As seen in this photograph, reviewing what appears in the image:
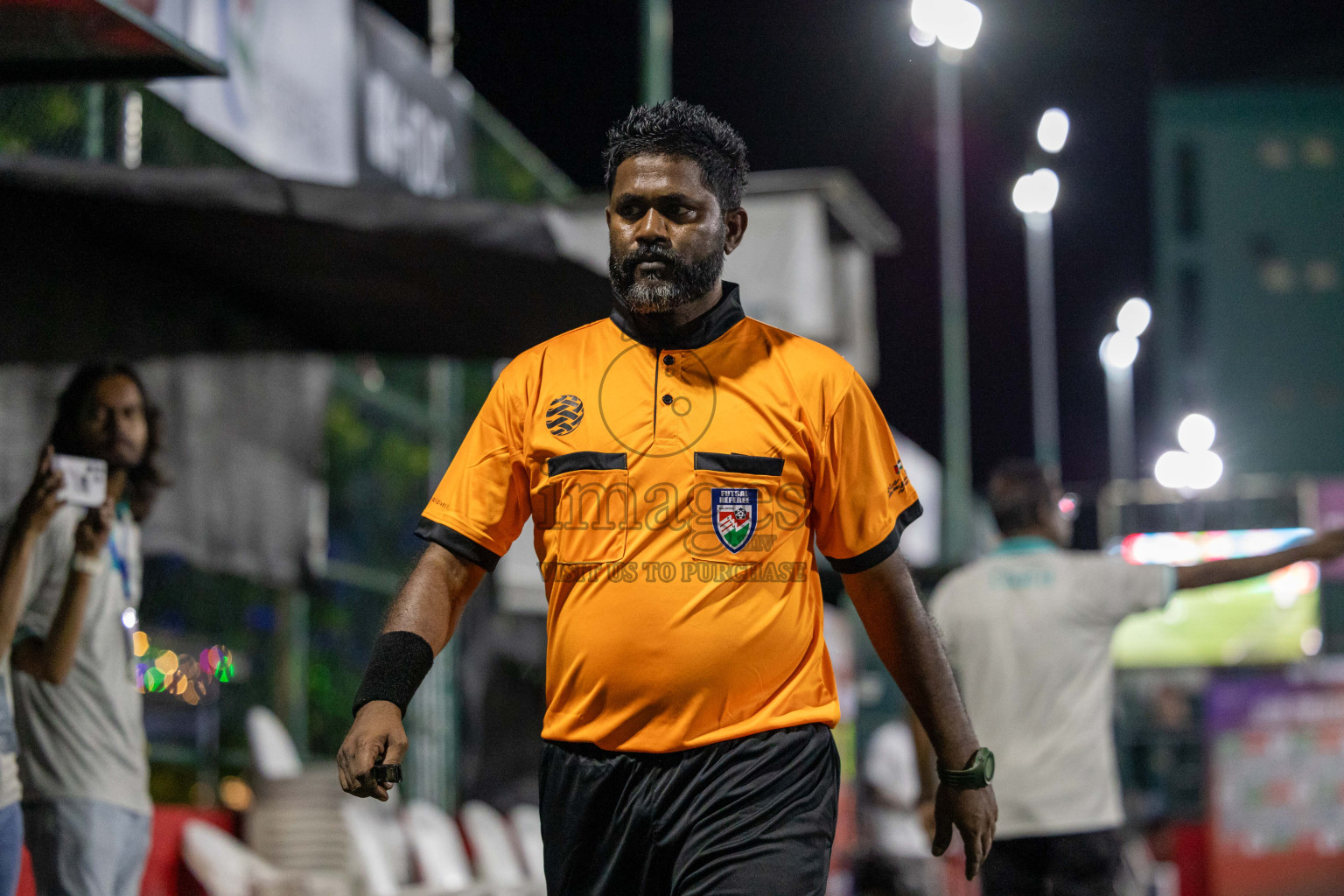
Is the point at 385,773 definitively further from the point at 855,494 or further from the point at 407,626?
the point at 855,494

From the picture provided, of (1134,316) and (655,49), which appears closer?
(655,49)

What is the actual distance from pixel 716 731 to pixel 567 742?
317 millimetres

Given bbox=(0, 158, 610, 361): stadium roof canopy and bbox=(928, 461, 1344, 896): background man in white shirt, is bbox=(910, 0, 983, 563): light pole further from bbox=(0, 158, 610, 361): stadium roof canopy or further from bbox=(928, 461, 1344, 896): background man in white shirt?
bbox=(928, 461, 1344, 896): background man in white shirt

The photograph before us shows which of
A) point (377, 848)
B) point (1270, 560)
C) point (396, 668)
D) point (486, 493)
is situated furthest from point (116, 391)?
point (377, 848)

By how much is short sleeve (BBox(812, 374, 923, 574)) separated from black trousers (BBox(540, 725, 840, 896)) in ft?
1.40

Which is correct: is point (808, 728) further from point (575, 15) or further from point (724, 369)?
point (575, 15)

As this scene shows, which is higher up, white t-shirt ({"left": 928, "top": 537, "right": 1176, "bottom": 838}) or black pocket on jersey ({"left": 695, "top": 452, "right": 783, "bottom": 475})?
black pocket on jersey ({"left": 695, "top": 452, "right": 783, "bottom": 475})

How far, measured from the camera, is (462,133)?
1305 centimetres

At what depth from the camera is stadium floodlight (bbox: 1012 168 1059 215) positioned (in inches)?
722

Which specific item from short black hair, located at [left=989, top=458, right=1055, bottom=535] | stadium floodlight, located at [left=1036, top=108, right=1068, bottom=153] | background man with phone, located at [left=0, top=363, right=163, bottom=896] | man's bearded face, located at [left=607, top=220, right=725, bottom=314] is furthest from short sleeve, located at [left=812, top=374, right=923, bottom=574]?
stadium floodlight, located at [left=1036, top=108, right=1068, bottom=153]

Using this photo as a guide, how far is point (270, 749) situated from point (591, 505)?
637 centimetres

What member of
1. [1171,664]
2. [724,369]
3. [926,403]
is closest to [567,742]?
[724,369]

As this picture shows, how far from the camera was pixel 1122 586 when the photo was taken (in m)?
6.03

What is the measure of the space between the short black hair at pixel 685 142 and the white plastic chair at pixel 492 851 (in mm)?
8395
